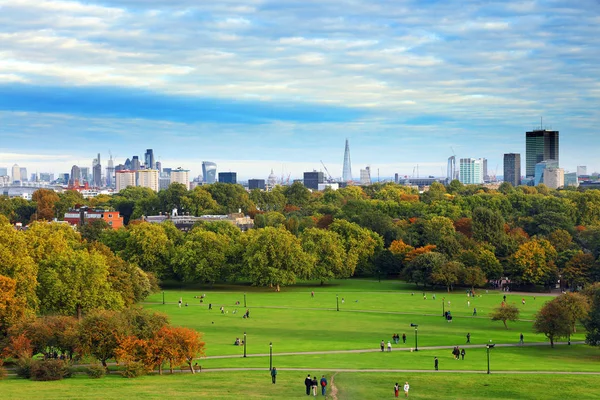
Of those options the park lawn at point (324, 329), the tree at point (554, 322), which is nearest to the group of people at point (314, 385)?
the park lawn at point (324, 329)

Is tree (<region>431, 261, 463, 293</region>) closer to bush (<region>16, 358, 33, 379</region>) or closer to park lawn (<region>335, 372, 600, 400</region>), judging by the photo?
park lawn (<region>335, 372, 600, 400</region>)

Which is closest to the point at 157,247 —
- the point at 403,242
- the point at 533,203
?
the point at 403,242

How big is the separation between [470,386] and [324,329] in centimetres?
2460

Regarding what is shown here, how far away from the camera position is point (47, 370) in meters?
51.7

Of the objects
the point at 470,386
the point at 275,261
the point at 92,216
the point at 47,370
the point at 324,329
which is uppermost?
the point at 92,216

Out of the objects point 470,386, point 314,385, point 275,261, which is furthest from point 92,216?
point 470,386

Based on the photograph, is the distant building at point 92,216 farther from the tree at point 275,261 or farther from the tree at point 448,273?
the tree at point 448,273

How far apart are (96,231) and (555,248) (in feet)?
226

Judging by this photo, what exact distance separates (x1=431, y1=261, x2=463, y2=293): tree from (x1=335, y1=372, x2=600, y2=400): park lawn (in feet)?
160

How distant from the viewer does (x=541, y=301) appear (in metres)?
92.1

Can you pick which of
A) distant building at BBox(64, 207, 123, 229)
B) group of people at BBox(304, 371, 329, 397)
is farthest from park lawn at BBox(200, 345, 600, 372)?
distant building at BBox(64, 207, 123, 229)

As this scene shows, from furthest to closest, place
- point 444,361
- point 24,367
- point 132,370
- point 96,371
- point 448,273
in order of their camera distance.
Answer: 1. point 448,273
2. point 444,361
3. point 24,367
4. point 132,370
5. point 96,371

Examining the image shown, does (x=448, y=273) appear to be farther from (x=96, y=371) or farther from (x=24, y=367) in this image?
(x=24, y=367)

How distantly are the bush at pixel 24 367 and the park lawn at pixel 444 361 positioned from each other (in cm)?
1158
